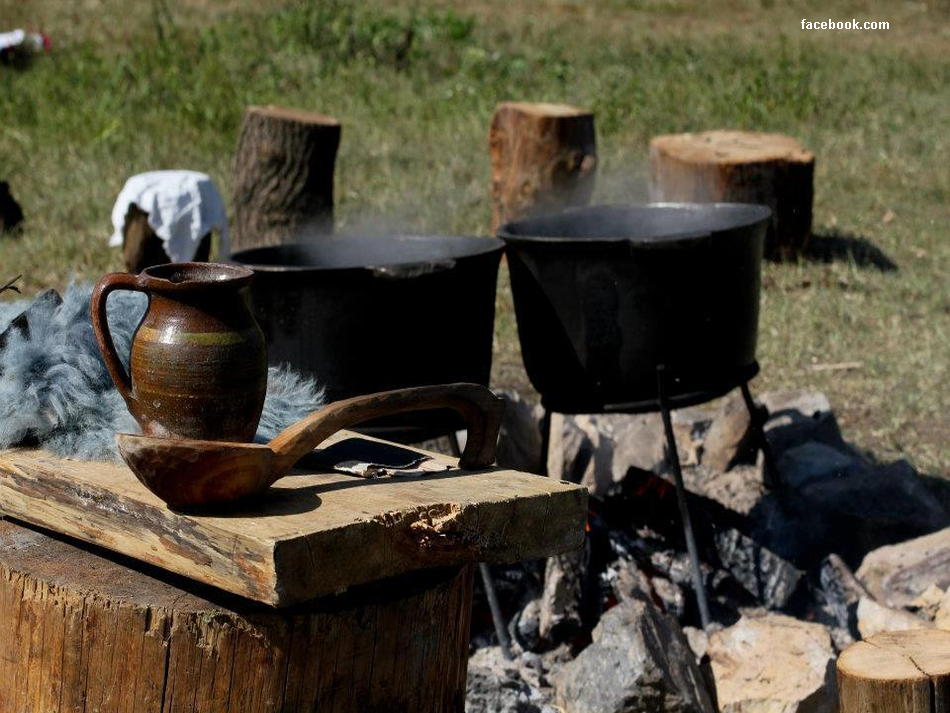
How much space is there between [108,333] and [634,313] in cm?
203

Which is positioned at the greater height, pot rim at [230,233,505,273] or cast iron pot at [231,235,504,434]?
pot rim at [230,233,505,273]

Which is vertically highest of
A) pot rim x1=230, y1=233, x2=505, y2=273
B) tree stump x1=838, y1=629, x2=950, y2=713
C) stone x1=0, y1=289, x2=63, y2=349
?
stone x1=0, y1=289, x2=63, y2=349

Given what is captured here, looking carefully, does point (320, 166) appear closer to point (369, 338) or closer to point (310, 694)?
point (369, 338)

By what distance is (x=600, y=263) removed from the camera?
150 inches

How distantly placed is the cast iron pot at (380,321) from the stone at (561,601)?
0.59 meters

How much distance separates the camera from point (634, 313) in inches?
151

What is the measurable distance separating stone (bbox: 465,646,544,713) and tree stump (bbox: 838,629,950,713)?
1109mm

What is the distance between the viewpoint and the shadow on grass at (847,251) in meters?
7.73

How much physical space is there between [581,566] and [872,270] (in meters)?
4.44

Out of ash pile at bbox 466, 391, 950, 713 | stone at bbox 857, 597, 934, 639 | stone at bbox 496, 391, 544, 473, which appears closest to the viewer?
ash pile at bbox 466, 391, 950, 713

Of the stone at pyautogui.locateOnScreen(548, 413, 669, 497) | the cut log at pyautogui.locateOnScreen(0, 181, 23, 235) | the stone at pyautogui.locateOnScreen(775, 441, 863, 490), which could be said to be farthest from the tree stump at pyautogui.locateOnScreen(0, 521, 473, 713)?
the cut log at pyautogui.locateOnScreen(0, 181, 23, 235)

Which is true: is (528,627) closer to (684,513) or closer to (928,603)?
(684,513)

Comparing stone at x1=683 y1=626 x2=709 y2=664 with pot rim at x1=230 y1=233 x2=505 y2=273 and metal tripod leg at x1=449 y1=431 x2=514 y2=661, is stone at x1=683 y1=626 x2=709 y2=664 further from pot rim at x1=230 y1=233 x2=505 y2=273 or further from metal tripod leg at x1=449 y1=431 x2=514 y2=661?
pot rim at x1=230 y1=233 x2=505 y2=273

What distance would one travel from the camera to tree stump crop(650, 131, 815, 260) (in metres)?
7.51
